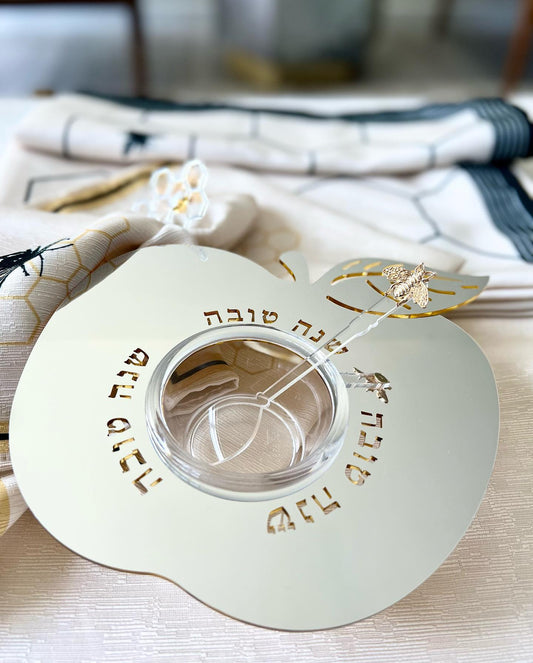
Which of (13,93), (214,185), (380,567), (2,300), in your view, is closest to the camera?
(380,567)

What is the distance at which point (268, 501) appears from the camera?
347 millimetres

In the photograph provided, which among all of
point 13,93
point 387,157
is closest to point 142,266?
point 387,157

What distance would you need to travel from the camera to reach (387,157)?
789 millimetres

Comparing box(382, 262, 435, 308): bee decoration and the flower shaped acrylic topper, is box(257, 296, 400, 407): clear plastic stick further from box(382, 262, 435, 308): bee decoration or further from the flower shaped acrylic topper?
the flower shaped acrylic topper

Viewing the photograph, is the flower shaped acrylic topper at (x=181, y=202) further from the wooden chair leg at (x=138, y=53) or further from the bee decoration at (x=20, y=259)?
the wooden chair leg at (x=138, y=53)

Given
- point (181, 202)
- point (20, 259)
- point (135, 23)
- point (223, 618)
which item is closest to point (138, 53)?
point (135, 23)

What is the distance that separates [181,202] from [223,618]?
0.39 m

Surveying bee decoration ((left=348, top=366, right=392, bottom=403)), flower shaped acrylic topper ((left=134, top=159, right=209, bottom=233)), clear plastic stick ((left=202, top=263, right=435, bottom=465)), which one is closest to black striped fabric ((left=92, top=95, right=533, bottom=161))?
flower shaped acrylic topper ((left=134, top=159, right=209, bottom=233))

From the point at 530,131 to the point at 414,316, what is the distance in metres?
0.44

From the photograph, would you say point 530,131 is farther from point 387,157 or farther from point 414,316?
point 414,316

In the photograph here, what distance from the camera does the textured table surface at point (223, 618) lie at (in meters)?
0.37

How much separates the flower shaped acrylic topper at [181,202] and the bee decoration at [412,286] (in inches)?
7.8

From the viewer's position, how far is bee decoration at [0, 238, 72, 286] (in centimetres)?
47

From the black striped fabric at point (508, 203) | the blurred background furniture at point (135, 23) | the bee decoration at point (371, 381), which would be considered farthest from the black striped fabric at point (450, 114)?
the blurred background furniture at point (135, 23)
